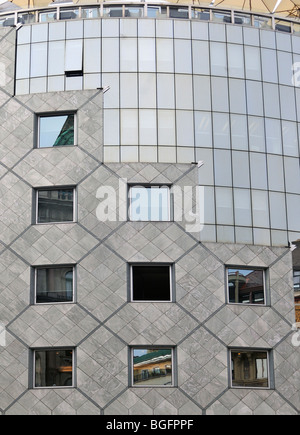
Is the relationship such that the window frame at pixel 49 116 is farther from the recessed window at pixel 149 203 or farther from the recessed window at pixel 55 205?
the recessed window at pixel 149 203

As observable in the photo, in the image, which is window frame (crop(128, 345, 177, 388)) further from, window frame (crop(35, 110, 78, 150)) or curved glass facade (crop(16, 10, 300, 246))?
window frame (crop(35, 110, 78, 150))

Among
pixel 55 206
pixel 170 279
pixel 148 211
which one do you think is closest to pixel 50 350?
pixel 170 279

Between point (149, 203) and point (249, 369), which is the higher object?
point (149, 203)

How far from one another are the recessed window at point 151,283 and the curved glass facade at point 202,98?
1.96 meters

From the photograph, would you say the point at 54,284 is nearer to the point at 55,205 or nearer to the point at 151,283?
the point at 55,205

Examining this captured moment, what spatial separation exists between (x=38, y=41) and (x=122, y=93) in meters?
4.05

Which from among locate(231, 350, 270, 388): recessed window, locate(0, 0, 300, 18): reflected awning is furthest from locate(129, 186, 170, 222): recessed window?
locate(0, 0, 300, 18): reflected awning

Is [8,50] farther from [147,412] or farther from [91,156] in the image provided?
[147,412]

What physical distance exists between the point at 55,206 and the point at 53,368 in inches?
229

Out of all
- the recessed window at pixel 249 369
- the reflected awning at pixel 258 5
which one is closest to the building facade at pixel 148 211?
the recessed window at pixel 249 369

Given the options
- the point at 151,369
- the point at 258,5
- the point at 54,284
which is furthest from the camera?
the point at 258,5

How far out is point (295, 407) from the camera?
26484 mm

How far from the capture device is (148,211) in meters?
27.6

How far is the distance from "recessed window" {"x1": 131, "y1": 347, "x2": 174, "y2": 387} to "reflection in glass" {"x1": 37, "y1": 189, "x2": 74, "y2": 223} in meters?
5.53
